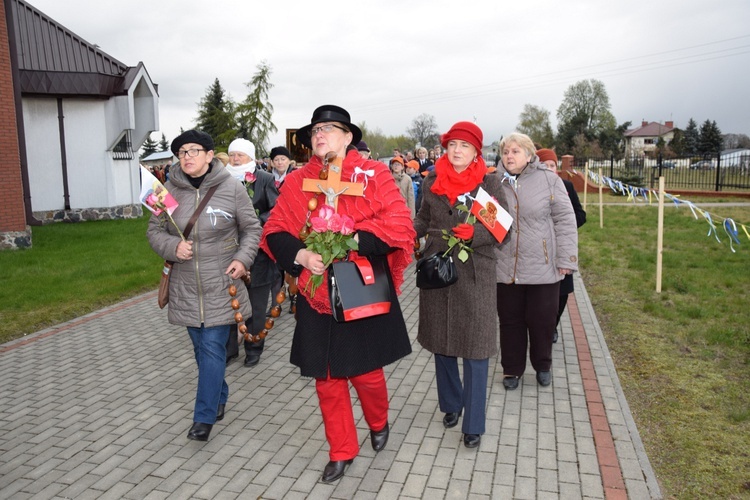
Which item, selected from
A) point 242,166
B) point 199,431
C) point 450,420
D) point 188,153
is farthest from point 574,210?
point 199,431

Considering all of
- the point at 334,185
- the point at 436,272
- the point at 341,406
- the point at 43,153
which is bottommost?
the point at 341,406

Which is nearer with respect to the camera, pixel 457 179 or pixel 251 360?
pixel 457 179

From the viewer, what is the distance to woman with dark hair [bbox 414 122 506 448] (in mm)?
3896

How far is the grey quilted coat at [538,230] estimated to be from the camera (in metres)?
4.79

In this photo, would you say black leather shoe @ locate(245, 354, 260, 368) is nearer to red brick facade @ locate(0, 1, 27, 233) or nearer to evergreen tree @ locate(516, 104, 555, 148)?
red brick facade @ locate(0, 1, 27, 233)

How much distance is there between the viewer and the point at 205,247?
4141mm

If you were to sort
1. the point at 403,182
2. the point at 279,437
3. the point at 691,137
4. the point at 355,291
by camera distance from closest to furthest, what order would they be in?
1. the point at 355,291
2. the point at 279,437
3. the point at 403,182
4. the point at 691,137

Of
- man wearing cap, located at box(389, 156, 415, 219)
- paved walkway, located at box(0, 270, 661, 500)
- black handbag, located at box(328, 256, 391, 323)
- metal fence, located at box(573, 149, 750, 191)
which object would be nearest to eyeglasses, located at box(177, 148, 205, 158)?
black handbag, located at box(328, 256, 391, 323)

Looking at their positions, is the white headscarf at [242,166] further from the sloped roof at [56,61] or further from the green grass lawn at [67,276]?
the sloped roof at [56,61]

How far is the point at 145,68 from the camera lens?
20.1 metres

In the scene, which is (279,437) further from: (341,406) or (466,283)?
(466,283)

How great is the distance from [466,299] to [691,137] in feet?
303

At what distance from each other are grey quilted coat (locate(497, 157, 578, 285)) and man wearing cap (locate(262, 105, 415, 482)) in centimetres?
149

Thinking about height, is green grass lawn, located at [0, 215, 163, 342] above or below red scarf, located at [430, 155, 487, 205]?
below
